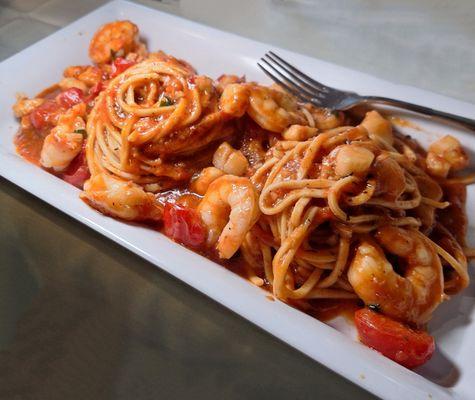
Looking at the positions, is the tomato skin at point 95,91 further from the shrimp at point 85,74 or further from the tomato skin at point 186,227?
the tomato skin at point 186,227

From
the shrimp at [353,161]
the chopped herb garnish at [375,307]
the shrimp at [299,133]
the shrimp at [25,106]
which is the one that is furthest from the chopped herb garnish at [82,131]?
the chopped herb garnish at [375,307]

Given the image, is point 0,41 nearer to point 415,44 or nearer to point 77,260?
point 77,260

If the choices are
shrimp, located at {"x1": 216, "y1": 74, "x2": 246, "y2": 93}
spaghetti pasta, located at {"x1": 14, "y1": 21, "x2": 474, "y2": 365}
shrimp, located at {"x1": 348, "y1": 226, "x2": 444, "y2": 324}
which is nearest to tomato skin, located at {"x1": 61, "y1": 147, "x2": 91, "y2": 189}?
spaghetti pasta, located at {"x1": 14, "y1": 21, "x2": 474, "y2": 365}

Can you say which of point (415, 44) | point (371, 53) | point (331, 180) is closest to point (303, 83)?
point (331, 180)

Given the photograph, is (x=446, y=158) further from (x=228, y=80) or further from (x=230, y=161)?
(x=228, y=80)

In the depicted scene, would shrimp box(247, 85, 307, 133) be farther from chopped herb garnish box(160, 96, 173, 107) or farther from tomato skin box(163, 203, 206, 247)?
tomato skin box(163, 203, 206, 247)

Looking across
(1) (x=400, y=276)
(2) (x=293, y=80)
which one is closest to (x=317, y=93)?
(2) (x=293, y=80)
